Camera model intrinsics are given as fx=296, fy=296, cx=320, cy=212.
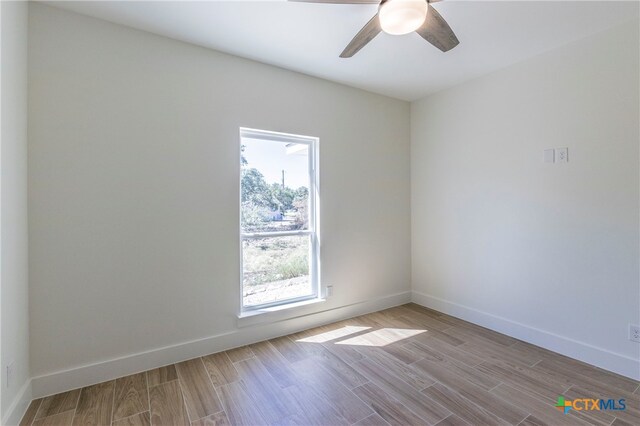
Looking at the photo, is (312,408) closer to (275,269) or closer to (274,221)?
(275,269)

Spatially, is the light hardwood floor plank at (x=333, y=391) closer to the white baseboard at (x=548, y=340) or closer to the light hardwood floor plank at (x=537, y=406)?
the light hardwood floor plank at (x=537, y=406)

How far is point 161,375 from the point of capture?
89.9 inches

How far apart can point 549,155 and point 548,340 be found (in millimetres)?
1685

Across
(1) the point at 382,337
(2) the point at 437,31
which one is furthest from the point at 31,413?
(2) the point at 437,31

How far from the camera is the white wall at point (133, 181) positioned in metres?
2.04

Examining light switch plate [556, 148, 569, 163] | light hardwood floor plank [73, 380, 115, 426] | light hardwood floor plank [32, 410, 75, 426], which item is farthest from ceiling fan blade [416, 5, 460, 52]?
light hardwood floor plank [32, 410, 75, 426]

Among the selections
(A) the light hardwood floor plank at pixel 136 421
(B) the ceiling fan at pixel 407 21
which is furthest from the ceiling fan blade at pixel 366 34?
(A) the light hardwood floor plank at pixel 136 421

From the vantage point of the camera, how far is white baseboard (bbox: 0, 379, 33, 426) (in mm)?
1658

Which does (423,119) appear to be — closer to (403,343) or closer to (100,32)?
(403,343)

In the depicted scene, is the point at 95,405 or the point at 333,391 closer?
the point at 95,405

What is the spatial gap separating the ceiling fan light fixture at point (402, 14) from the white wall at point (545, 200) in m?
1.80

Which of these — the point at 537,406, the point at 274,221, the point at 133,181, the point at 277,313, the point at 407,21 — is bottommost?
the point at 537,406

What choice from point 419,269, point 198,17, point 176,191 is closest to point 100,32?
point 198,17

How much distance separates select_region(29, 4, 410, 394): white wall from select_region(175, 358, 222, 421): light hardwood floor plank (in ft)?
0.52
